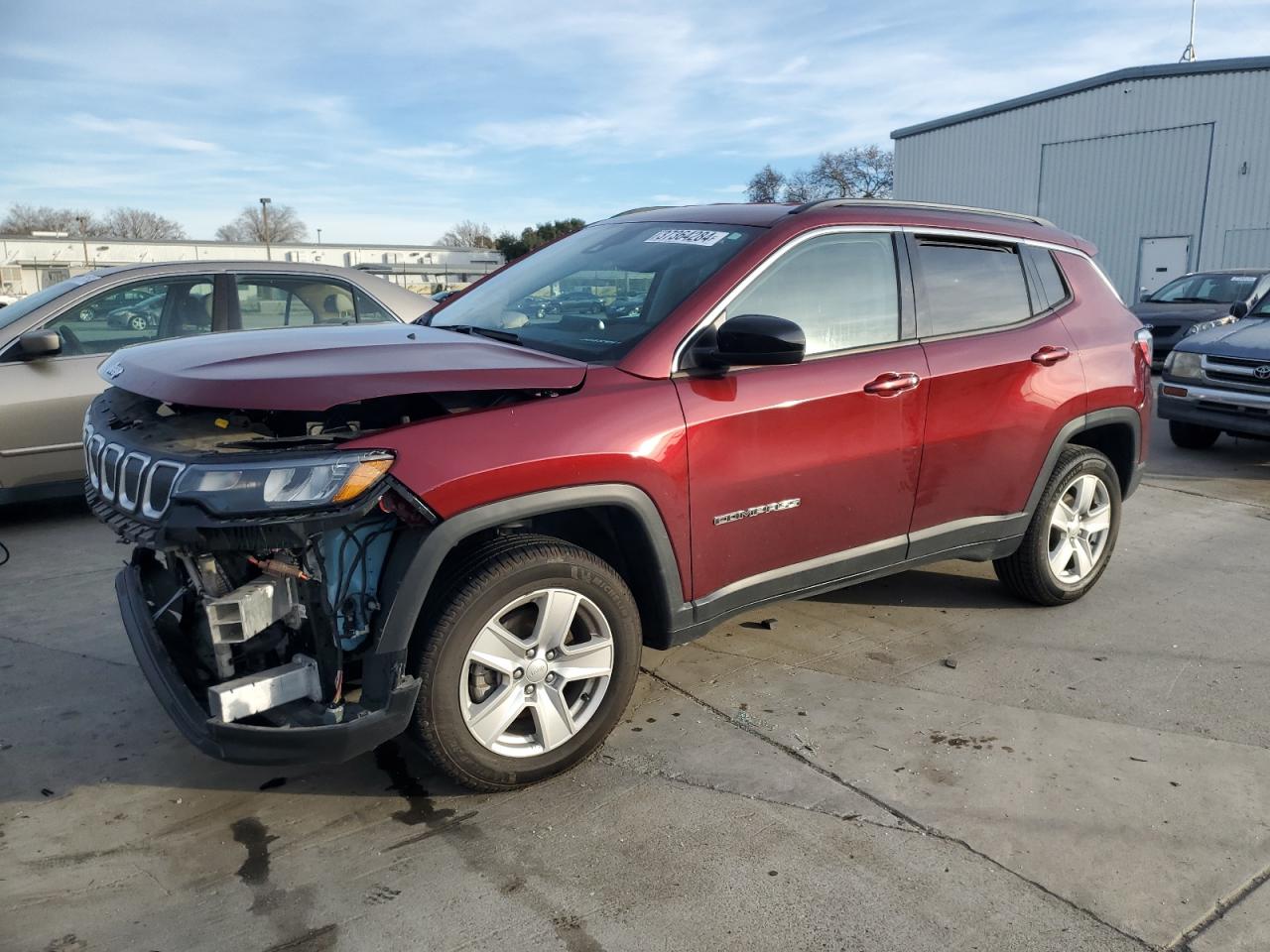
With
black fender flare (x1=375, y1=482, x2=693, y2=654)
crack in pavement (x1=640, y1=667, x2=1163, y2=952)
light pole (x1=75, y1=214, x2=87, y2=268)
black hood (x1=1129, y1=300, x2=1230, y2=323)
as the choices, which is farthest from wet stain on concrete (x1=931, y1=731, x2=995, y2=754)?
light pole (x1=75, y1=214, x2=87, y2=268)

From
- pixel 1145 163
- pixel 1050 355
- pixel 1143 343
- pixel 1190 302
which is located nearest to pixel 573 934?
pixel 1050 355

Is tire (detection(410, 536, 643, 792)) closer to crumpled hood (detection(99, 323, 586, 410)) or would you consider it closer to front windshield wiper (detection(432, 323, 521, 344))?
crumpled hood (detection(99, 323, 586, 410))

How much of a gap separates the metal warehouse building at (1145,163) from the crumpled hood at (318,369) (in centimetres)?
2573

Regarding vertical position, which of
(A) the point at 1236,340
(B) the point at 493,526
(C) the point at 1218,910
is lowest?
(C) the point at 1218,910

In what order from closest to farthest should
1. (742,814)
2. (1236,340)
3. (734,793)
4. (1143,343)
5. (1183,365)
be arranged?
(742,814) → (734,793) → (1143,343) → (1236,340) → (1183,365)

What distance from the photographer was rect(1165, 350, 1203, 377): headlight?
830 centimetres

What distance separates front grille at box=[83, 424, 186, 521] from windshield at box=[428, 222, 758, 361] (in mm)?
1315

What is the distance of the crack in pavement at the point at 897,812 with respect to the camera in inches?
96.6

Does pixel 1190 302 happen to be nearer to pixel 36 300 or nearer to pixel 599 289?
pixel 599 289

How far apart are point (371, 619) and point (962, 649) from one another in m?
2.67

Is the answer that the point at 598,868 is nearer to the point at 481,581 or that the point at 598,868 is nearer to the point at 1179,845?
the point at 481,581

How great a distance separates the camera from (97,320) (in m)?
6.14

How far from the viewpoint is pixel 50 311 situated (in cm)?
598

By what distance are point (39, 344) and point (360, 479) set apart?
433cm
